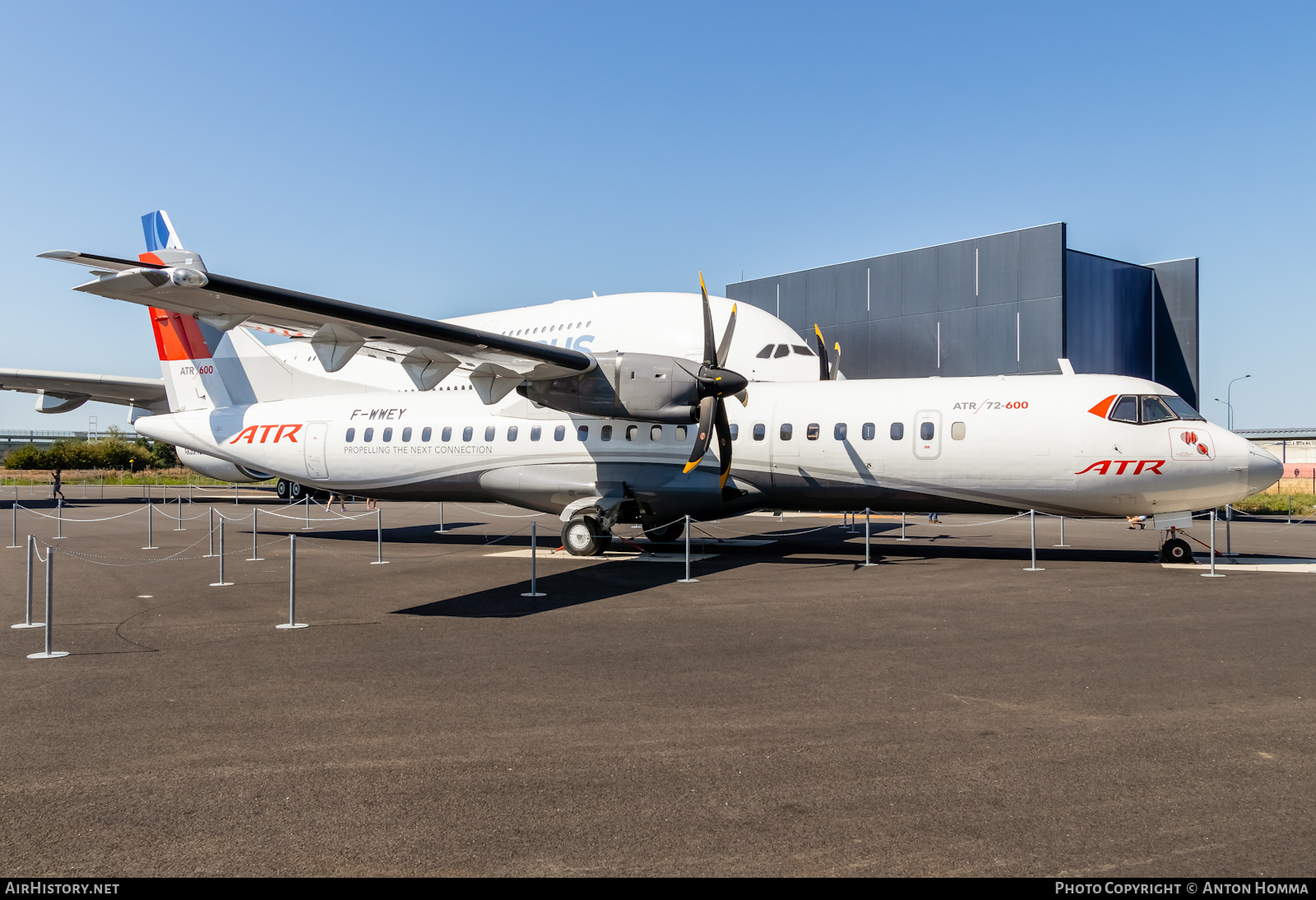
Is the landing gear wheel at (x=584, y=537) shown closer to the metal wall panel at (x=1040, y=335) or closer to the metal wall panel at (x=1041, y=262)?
the metal wall panel at (x=1040, y=335)

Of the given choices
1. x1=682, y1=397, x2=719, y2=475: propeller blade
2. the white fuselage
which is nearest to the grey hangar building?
the white fuselage

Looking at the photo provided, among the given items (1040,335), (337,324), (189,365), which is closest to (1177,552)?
(337,324)

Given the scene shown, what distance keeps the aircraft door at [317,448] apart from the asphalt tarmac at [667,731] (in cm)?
825

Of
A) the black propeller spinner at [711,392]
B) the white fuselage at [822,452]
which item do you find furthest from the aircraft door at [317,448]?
the black propeller spinner at [711,392]

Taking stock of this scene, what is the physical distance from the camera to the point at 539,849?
4266 millimetres

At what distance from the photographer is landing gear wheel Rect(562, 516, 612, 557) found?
17344 mm

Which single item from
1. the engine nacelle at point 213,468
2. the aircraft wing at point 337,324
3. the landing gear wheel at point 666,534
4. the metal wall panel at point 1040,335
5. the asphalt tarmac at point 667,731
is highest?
the metal wall panel at point 1040,335

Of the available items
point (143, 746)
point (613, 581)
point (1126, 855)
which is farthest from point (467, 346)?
point (1126, 855)

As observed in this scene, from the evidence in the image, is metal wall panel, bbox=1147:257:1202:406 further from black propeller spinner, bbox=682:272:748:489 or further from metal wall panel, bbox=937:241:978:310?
black propeller spinner, bbox=682:272:748:489

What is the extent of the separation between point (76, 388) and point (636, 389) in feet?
86.5

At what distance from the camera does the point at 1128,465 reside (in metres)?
15.1

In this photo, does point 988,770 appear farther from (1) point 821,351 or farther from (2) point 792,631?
(1) point 821,351

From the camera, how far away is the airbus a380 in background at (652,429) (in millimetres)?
14180

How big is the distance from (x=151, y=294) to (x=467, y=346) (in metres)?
4.66
